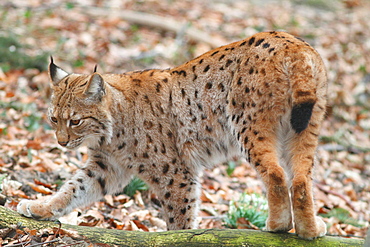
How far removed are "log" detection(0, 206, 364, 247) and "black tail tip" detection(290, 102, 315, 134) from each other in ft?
2.90

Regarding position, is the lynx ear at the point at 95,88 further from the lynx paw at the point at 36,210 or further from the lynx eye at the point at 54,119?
the lynx paw at the point at 36,210

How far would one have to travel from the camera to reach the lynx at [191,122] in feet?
13.1

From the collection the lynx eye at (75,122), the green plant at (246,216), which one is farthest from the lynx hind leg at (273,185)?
the lynx eye at (75,122)

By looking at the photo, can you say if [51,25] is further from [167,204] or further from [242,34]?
[167,204]

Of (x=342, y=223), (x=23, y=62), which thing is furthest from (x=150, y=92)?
(x=23, y=62)

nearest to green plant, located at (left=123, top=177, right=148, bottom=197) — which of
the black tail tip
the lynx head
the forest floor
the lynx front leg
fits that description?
the forest floor

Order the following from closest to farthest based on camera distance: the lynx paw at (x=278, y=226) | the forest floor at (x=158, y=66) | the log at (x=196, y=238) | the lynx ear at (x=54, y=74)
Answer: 1. the log at (x=196, y=238)
2. the lynx paw at (x=278, y=226)
3. the lynx ear at (x=54, y=74)
4. the forest floor at (x=158, y=66)

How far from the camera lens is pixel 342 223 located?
5.79m

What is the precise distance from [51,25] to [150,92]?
6.45 m

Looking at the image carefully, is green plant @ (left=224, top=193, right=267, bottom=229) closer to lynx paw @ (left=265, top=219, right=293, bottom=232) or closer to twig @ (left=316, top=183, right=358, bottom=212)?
lynx paw @ (left=265, top=219, right=293, bottom=232)

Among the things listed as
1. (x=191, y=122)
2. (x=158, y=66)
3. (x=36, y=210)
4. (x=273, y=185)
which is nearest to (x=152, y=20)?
(x=158, y=66)

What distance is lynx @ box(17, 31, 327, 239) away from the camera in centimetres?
401

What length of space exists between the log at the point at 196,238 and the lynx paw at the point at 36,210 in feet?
1.01

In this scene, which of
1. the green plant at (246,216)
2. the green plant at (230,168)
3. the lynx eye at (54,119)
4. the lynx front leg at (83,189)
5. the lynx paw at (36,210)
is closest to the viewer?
the lynx paw at (36,210)
